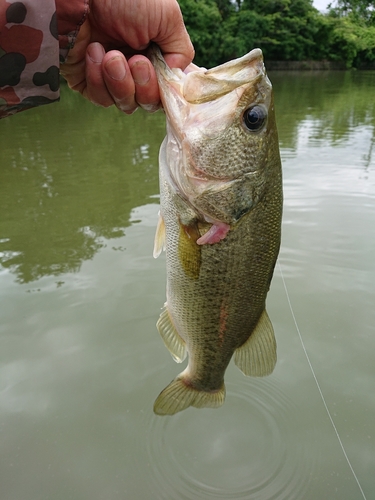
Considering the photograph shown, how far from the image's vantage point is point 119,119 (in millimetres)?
13133

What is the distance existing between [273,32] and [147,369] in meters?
45.1

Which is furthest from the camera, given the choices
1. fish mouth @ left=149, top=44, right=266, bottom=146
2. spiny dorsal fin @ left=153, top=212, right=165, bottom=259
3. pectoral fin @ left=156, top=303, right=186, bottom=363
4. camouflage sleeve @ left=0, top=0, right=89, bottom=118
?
pectoral fin @ left=156, top=303, right=186, bottom=363

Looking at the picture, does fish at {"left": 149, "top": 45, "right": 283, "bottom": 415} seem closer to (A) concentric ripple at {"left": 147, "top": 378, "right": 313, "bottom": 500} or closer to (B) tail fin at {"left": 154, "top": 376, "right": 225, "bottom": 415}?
(B) tail fin at {"left": 154, "top": 376, "right": 225, "bottom": 415}

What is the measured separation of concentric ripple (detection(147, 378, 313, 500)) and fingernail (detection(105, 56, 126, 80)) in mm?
2160

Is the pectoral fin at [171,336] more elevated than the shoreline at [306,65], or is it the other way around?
the shoreline at [306,65]

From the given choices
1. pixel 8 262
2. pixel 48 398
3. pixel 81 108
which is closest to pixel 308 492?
pixel 48 398

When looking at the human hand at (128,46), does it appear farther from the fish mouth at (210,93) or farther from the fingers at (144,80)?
the fish mouth at (210,93)

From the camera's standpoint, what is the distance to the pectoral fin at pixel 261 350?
2.08 m

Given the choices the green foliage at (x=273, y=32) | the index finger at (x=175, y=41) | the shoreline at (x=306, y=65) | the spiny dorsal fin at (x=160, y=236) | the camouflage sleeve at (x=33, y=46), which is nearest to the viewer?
the camouflage sleeve at (x=33, y=46)

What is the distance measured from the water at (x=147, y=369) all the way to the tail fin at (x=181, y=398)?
618mm

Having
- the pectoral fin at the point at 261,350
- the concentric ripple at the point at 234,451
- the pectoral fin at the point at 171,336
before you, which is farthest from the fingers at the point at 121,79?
the concentric ripple at the point at 234,451

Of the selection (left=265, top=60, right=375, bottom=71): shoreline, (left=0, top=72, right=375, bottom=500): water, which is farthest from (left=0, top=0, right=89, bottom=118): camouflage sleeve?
(left=265, top=60, right=375, bottom=71): shoreline

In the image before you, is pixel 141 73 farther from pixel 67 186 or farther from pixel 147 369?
pixel 67 186

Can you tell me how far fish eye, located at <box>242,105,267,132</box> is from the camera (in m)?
1.70
